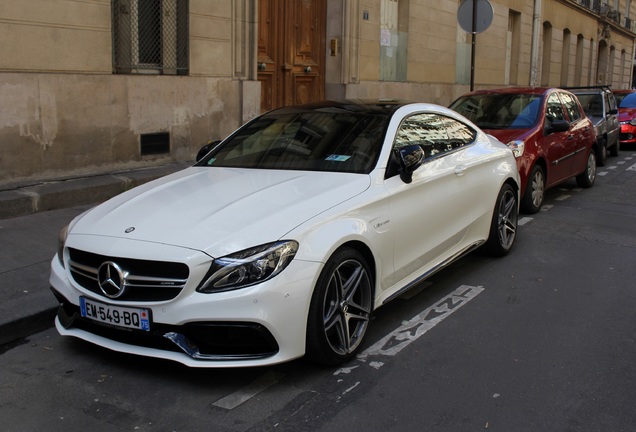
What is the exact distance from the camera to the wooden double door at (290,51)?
12461 millimetres

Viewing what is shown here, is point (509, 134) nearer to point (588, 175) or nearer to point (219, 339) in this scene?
point (588, 175)

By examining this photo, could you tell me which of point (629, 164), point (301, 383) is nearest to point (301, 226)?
point (301, 383)

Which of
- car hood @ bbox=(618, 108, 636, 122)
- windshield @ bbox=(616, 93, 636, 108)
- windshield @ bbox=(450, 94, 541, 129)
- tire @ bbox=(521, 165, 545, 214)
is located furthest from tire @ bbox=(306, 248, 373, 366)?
windshield @ bbox=(616, 93, 636, 108)

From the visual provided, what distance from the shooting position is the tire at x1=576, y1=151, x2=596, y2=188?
10914 millimetres

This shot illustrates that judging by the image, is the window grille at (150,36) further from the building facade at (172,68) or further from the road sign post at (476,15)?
the road sign post at (476,15)

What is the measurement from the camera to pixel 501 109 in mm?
9570

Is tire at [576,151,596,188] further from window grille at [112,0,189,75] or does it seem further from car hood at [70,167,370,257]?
car hood at [70,167,370,257]

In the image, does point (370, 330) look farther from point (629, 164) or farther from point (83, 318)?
point (629, 164)

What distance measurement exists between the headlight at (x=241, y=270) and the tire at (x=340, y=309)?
1.10 ft

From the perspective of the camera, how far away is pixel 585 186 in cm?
1109

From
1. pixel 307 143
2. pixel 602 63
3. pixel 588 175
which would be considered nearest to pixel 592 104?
pixel 588 175

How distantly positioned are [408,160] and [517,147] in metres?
4.15

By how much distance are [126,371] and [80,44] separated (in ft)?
19.2

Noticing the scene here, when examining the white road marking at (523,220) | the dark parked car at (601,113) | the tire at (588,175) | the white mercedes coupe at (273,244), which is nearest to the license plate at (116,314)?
the white mercedes coupe at (273,244)
